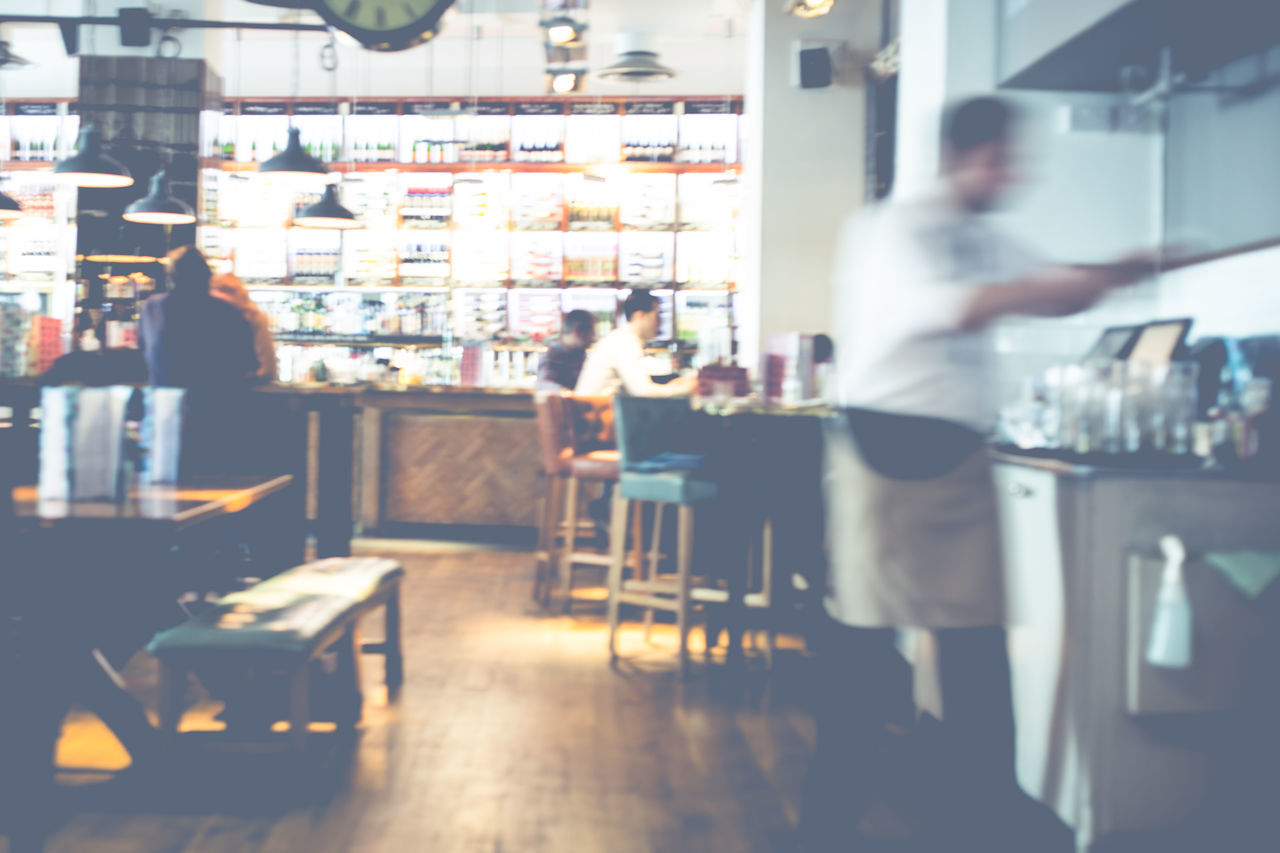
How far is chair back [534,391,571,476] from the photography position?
4941 millimetres

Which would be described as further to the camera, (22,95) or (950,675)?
(22,95)

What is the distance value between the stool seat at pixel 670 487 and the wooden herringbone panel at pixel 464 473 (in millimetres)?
2863

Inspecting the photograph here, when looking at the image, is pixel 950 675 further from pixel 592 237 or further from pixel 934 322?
pixel 592 237

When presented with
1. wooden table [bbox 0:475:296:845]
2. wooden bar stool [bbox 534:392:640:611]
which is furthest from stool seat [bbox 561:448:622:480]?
wooden table [bbox 0:475:296:845]

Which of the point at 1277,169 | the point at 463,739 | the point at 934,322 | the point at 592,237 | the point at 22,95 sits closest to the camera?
the point at 934,322

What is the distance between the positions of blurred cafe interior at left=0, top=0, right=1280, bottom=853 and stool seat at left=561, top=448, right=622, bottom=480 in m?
0.02

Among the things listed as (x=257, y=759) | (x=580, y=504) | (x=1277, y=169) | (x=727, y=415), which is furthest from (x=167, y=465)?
(x=580, y=504)

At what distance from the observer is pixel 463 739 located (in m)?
3.21

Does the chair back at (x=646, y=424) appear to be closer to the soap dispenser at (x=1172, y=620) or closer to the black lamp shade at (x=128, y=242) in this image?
the soap dispenser at (x=1172, y=620)

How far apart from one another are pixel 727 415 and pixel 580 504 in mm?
3027

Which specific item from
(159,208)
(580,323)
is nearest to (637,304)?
Result: (580,323)

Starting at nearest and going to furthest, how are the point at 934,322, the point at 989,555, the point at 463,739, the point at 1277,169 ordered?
the point at 934,322, the point at 989,555, the point at 1277,169, the point at 463,739

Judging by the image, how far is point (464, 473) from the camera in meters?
6.88

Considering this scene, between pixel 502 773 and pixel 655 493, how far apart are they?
4.38 ft
